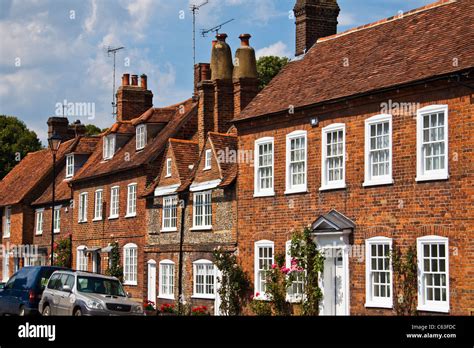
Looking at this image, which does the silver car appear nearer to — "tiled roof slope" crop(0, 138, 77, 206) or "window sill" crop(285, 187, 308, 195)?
"window sill" crop(285, 187, 308, 195)

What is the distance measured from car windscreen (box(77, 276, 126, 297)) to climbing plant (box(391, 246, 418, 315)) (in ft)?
25.6

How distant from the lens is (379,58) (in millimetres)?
28109

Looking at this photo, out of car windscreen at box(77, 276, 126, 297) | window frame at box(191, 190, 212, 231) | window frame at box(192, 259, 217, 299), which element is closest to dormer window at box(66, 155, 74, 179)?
window frame at box(191, 190, 212, 231)

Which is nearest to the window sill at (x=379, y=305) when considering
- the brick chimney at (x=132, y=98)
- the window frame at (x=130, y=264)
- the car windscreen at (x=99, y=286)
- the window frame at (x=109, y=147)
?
the car windscreen at (x=99, y=286)

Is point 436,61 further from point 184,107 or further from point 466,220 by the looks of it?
point 184,107

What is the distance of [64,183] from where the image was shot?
52.6 meters

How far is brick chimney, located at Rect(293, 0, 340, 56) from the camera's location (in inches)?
1332

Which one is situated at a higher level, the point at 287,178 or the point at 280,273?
the point at 287,178

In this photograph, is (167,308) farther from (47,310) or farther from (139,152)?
(139,152)

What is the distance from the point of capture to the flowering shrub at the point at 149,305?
114 ft

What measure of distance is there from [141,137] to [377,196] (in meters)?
19.8

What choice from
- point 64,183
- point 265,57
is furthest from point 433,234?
point 265,57

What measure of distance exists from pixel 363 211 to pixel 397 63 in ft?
15.3
